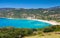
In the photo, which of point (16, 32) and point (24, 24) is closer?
point (16, 32)

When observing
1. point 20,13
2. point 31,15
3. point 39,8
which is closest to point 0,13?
point 20,13

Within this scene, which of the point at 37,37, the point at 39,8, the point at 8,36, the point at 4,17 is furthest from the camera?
the point at 39,8

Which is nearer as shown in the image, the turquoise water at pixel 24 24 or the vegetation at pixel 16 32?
the vegetation at pixel 16 32

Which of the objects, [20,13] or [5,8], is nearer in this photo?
[20,13]

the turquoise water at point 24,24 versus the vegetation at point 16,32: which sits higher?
the vegetation at point 16,32

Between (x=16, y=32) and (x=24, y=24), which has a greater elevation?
(x=16, y=32)

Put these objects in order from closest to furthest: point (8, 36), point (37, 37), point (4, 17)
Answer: point (8, 36), point (37, 37), point (4, 17)

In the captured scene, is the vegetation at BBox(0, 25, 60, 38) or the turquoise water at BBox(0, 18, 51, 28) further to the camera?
the turquoise water at BBox(0, 18, 51, 28)

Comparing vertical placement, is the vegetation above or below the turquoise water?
above

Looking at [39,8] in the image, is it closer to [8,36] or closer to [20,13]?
[20,13]
